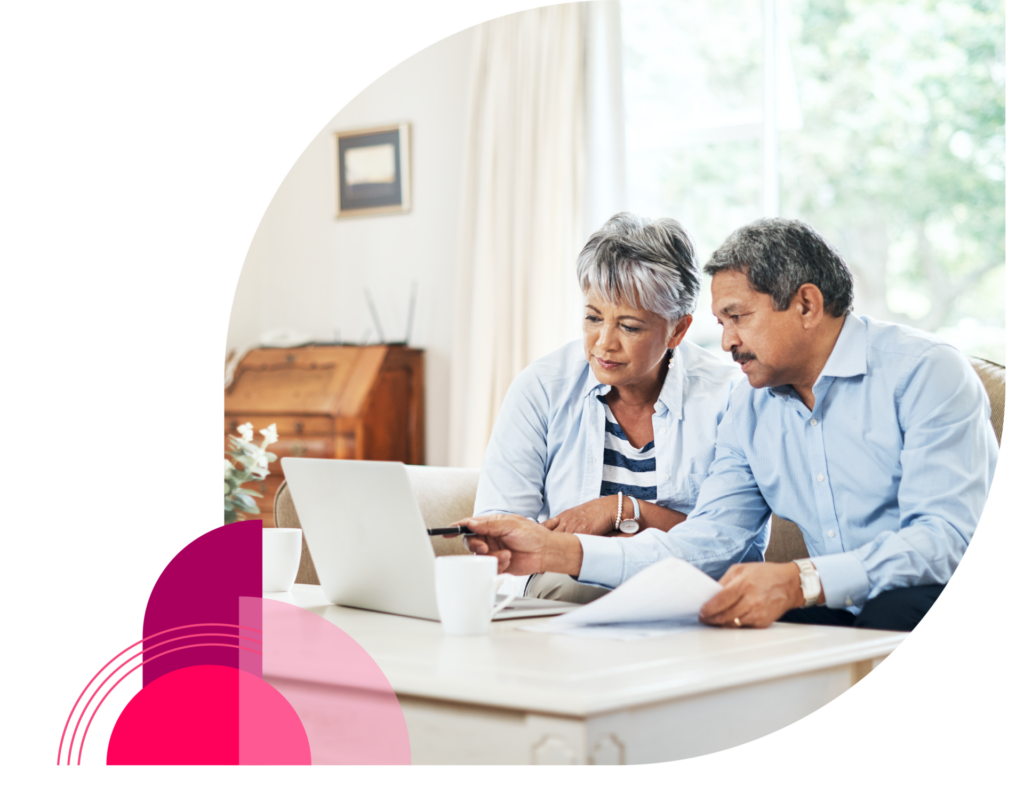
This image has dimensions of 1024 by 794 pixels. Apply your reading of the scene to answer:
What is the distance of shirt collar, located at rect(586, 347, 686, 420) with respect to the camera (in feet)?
5.90

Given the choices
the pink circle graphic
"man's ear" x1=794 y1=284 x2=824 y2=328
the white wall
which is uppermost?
the white wall

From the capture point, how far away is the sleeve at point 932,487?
4.26 ft

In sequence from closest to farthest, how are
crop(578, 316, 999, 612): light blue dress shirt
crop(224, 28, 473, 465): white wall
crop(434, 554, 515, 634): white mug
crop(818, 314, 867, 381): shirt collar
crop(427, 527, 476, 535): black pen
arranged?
crop(434, 554, 515, 634): white mug → crop(427, 527, 476, 535): black pen → crop(578, 316, 999, 612): light blue dress shirt → crop(818, 314, 867, 381): shirt collar → crop(224, 28, 473, 465): white wall

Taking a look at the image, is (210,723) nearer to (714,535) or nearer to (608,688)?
(608,688)

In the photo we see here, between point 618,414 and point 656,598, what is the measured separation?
0.80m

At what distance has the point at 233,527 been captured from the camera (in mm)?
1209

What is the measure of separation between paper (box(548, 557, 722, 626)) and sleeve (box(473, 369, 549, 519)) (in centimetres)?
65

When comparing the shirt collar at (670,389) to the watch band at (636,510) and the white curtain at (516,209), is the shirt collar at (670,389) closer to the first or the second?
the watch band at (636,510)

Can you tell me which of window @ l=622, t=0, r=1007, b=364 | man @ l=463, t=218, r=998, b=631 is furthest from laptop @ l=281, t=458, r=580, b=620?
window @ l=622, t=0, r=1007, b=364

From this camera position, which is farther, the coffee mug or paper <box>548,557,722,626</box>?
the coffee mug

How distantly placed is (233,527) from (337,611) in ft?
0.53

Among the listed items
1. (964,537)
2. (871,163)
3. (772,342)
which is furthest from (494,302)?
(964,537)

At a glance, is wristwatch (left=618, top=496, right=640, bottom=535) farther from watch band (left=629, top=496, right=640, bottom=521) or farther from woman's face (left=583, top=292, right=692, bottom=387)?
woman's face (left=583, top=292, right=692, bottom=387)

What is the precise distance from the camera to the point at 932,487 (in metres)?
1.38
